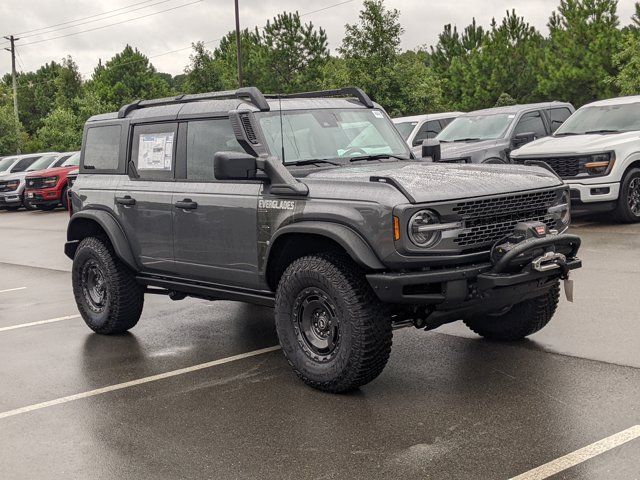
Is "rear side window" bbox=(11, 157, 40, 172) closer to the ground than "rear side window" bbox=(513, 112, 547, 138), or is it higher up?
closer to the ground

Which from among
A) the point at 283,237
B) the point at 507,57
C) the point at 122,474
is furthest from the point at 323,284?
the point at 507,57

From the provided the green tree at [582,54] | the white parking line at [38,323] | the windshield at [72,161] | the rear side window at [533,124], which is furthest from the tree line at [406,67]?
the white parking line at [38,323]

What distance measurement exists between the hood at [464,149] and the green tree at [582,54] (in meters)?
26.1

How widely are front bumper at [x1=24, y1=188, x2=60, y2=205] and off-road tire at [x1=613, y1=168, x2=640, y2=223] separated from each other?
717 inches

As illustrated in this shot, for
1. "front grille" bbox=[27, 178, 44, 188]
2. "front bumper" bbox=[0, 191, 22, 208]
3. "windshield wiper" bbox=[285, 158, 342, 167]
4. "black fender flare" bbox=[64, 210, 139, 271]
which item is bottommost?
"front bumper" bbox=[0, 191, 22, 208]

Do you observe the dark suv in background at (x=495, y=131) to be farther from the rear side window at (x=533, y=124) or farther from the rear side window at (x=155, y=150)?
the rear side window at (x=155, y=150)

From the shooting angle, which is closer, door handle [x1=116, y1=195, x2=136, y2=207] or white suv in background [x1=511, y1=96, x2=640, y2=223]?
door handle [x1=116, y1=195, x2=136, y2=207]

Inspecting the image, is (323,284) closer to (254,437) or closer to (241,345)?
(254,437)

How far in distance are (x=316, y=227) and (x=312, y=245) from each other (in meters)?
0.37

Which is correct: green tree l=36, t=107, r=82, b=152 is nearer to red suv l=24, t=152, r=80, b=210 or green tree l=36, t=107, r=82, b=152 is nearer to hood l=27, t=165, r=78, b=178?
hood l=27, t=165, r=78, b=178

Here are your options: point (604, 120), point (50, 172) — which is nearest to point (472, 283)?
A: point (604, 120)

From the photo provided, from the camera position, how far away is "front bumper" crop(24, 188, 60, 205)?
26875mm

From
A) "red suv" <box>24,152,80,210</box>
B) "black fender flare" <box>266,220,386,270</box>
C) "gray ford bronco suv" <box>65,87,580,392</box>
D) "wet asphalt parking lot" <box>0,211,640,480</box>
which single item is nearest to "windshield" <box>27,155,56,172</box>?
"red suv" <box>24,152,80,210</box>

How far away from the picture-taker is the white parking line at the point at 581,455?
430 centimetres
